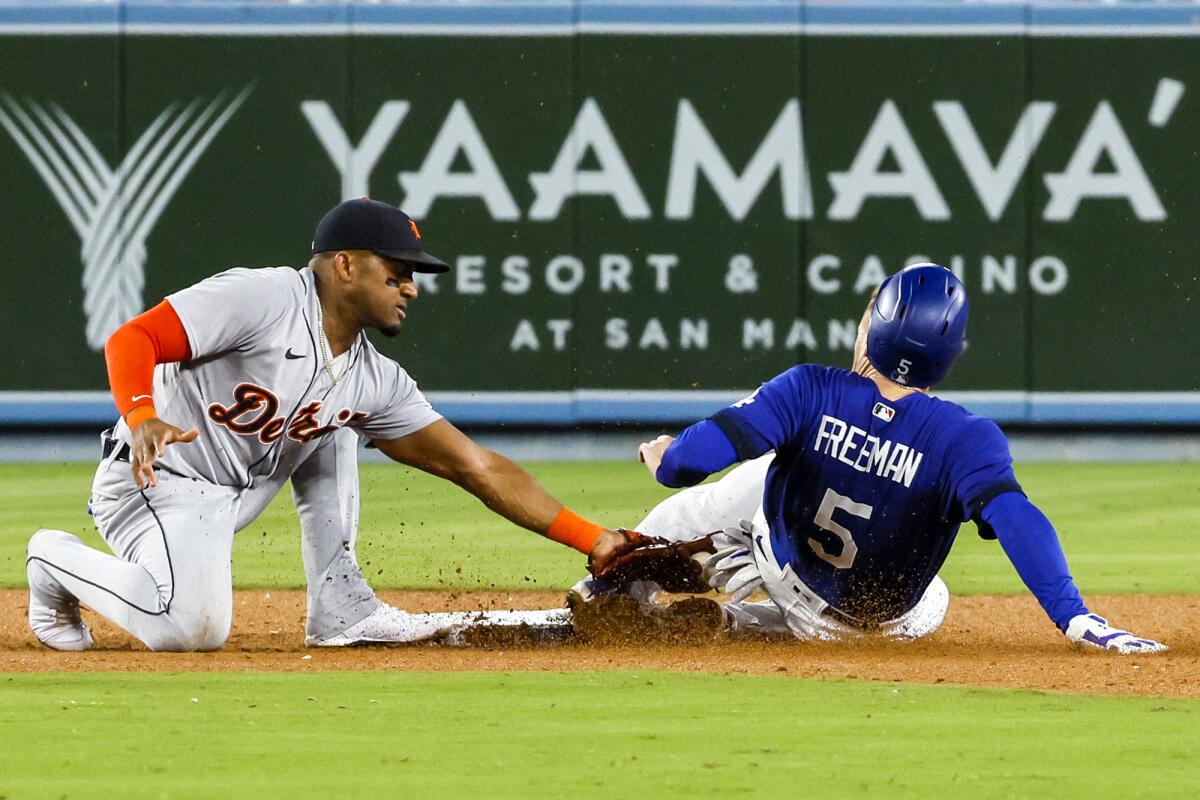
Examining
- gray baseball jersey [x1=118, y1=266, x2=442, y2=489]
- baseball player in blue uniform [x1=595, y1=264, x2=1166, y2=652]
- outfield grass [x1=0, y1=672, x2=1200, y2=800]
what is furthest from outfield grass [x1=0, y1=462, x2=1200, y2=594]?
outfield grass [x1=0, y1=672, x2=1200, y2=800]

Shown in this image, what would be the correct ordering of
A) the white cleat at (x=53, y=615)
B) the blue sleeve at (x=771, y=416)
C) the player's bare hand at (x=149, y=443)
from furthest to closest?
the white cleat at (x=53, y=615), the blue sleeve at (x=771, y=416), the player's bare hand at (x=149, y=443)

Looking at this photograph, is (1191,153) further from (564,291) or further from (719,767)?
(719,767)

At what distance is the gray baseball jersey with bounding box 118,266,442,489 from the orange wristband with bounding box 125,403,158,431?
0.92 ft

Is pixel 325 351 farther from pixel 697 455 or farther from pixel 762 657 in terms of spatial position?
pixel 762 657

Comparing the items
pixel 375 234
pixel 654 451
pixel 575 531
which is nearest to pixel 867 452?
pixel 654 451

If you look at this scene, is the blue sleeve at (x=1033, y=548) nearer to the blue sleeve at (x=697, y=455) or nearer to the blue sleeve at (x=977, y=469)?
the blue sleeve at (x=977, y=469)

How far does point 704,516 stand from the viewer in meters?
6.11

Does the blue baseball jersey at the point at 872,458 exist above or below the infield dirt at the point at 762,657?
above

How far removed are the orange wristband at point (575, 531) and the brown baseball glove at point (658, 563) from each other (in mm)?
63

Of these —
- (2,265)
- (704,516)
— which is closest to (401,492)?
(2,265)

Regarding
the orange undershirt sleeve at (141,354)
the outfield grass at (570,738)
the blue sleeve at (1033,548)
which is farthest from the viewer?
the blue sleeve at (1033,548)

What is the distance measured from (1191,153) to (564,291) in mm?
3929

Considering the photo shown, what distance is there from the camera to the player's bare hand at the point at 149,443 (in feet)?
16.4

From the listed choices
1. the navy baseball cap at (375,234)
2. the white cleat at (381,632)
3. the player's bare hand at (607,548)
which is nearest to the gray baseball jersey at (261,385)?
the navy baseball cap at (375,234)
